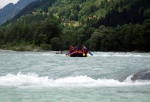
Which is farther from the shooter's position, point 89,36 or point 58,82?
point 89,36

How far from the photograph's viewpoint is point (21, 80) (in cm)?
2803

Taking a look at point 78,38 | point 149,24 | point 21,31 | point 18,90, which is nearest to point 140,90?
point 18,90

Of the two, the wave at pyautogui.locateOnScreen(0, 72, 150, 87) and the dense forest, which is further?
the dense forest

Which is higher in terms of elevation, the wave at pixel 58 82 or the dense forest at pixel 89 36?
the dense forest at pixel 89 36

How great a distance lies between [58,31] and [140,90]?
15274cm

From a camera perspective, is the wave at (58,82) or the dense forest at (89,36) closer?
the wave at (58,82)

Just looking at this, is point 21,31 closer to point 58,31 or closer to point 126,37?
point 58,31

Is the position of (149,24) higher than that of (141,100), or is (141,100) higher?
(149,24)

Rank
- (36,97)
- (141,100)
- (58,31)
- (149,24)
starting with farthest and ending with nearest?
1. (58,31)
2. (149,24)
3. (36,97)
4. (141,100)

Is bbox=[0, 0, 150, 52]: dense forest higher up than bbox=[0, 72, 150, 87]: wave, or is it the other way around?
bbox=[0, 0, 150, 52]: dense forest

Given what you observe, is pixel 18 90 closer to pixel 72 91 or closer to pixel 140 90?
pixel 72 91

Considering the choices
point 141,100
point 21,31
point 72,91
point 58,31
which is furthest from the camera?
point 21,31

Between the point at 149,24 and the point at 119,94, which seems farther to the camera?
the point at 149,24

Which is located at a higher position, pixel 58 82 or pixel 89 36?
pixel 89 36
